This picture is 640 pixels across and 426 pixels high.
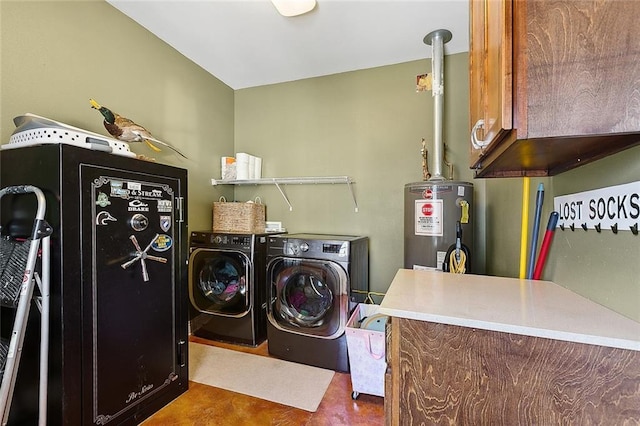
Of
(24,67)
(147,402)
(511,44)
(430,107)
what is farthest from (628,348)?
(24,67)

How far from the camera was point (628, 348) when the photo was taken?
658mm

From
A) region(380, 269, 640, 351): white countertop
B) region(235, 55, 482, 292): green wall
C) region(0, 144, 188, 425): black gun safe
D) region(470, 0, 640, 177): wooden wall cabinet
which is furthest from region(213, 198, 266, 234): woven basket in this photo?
region(470, 0, 640, 177): wooden wall cabinet

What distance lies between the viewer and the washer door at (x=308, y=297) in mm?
2141

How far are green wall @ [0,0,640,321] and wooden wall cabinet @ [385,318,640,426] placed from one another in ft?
1.24

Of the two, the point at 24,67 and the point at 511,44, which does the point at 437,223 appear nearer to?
the point at 511,44

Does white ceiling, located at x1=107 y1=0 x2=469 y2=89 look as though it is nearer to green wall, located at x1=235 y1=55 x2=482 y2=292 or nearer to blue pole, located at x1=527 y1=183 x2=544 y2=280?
green wall, located at x1=235 y1=55 x2=482 y2=292

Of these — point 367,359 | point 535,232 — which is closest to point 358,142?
point 535,232

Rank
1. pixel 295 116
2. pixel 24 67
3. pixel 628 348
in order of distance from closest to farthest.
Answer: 1. pixel 628 348
2. pixel 24 67
3. pixel 295 116

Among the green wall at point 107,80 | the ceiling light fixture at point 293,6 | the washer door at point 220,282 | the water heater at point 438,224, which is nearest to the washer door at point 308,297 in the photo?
the washer door at point 220,282

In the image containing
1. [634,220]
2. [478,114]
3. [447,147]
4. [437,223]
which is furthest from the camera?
[447,147]

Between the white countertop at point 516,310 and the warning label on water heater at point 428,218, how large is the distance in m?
0.82

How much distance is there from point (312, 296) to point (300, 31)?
2.08 meters

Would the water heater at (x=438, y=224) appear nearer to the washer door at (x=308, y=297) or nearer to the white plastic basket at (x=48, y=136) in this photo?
the washer door at (x=308, y=297)

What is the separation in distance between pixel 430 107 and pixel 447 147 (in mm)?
395
